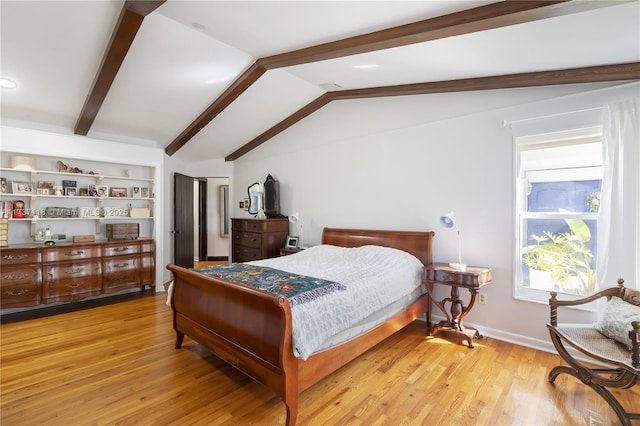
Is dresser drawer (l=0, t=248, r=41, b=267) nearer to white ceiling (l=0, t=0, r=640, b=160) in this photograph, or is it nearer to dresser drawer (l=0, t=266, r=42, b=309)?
dresser drawer (l=0, t=266, r=42, b=309)

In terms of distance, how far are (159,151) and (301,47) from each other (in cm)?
325

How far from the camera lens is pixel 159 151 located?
494 cm

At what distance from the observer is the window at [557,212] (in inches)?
110

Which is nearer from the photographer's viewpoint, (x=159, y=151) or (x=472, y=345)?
(x=472, y=345)

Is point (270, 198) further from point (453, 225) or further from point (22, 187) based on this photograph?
point (22, 187)

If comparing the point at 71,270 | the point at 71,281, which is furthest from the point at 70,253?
the point at 71,281

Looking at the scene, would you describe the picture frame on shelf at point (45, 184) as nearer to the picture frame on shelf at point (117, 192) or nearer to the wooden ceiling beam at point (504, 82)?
the picture frame on shelf at point (117, 192)

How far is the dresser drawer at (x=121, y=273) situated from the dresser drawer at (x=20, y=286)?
70cm

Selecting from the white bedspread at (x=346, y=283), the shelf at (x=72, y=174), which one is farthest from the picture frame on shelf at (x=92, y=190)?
the white bedspread at (x=346, y=283)

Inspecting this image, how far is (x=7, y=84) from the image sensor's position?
3111mm

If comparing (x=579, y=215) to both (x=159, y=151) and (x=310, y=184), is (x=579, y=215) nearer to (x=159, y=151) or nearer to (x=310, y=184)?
(x=310, y=184)

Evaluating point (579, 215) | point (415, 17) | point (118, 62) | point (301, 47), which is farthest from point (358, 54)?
point (579, 215)

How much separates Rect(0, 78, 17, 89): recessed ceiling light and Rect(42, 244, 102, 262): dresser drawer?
1.87 m

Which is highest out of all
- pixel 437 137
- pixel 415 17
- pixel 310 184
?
pixel 415 17
